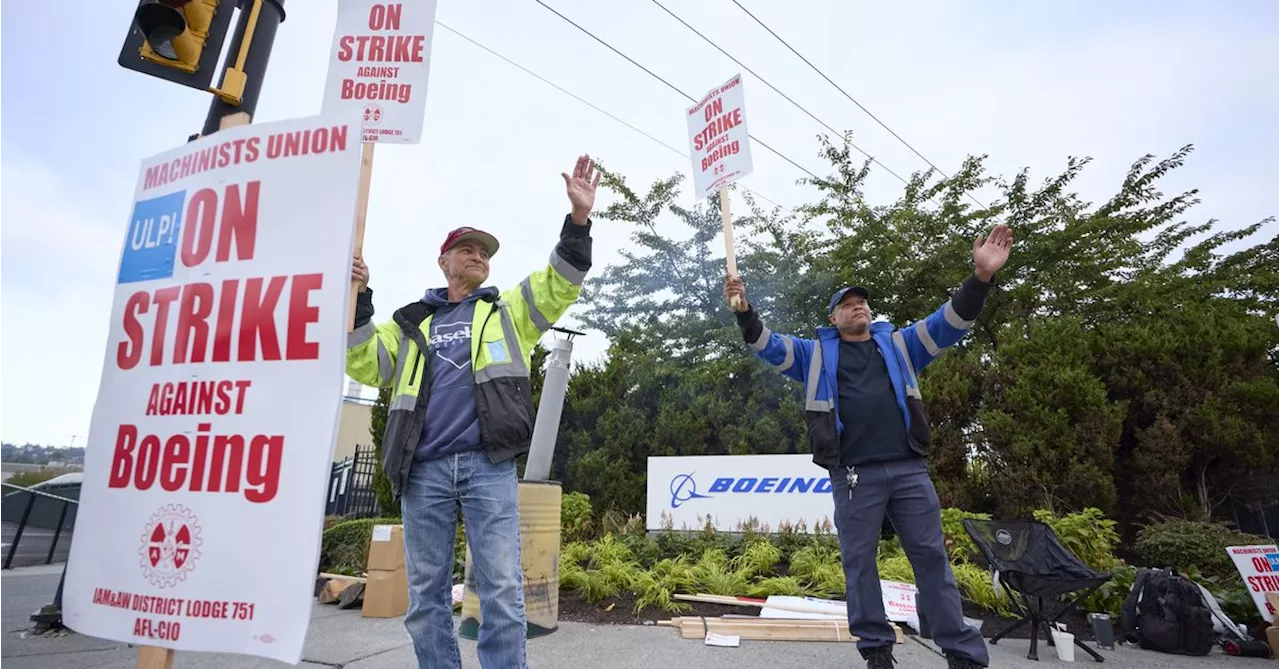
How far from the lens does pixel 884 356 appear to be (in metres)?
3.68

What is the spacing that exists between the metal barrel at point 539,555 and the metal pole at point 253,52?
2701 mm

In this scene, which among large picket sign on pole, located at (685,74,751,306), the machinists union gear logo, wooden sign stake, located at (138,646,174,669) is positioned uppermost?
large picket sign on pole, located at (685,74,751,306)

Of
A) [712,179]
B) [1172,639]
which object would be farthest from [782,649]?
[712,179]

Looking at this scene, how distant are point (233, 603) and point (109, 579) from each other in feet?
1.37

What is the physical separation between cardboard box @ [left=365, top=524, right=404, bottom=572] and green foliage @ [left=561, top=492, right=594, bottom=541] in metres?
3.23

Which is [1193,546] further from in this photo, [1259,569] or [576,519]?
[576,519]

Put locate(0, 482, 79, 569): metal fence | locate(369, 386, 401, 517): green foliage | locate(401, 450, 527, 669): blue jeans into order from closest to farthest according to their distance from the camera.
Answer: locate(401, 450, 527, 669): blue jeans → locate(369, 386, 401, 517): green foliage → locate(0, 482, 79, 569): metal fence

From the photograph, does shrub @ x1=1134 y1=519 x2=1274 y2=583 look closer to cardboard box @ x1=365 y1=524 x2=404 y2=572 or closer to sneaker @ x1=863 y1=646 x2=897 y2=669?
sneaker @ x1=863 y1=646 x2=897 y2=669

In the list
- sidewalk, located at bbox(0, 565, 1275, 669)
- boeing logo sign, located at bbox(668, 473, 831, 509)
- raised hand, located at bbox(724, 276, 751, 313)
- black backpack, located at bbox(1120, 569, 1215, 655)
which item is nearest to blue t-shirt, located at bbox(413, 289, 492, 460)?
raised hand, located at bbox(724, 276, 751, 313)

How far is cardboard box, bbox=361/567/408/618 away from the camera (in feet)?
17.2

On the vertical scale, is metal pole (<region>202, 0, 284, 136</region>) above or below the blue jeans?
above

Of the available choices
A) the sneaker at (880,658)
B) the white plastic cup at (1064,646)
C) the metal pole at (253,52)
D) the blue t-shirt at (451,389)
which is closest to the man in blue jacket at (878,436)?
the sneaker at (880,658)

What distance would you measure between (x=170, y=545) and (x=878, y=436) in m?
3.01

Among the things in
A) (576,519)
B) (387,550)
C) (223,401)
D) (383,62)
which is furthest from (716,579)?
(223,401)
